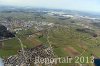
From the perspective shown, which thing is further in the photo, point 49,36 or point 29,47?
point 49,36

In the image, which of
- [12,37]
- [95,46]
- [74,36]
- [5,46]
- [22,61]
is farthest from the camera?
[74,36]

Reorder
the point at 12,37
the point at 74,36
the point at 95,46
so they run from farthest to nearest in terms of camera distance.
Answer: the point at 74,36
the point at 95,46
the point at 12,37

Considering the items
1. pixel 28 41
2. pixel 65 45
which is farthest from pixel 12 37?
pixel 65 45

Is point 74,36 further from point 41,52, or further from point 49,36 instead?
point 41,52

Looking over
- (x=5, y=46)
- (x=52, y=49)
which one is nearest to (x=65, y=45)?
(x=52, y=49)

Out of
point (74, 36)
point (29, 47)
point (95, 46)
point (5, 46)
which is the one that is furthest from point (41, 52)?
point (74, 36)

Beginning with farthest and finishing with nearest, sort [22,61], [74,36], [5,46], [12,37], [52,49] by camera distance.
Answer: [74,36], [12,37], [52,49], [5,46], [22,61]

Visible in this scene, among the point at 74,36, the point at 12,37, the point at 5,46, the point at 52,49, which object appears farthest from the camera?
the point at 74,36

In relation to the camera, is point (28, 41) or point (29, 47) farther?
point (28, 41)

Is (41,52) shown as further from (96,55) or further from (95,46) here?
(95,46)

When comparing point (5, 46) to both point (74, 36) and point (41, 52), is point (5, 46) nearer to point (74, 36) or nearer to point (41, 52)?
point (41, 52)
